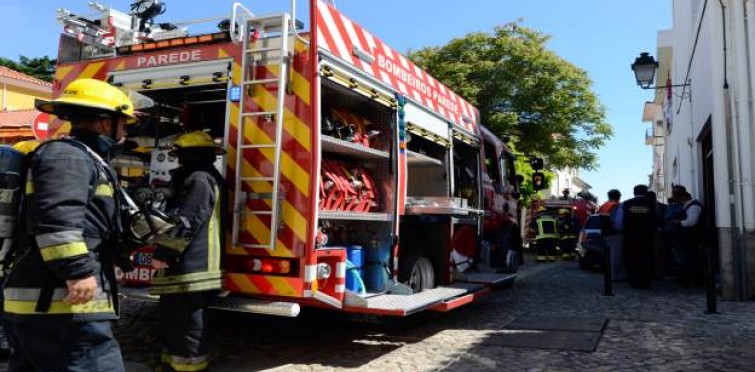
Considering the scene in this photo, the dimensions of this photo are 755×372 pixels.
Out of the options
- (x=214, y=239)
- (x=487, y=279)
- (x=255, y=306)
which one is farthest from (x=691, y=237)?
(x=214, y=239)

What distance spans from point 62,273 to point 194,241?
1873mm

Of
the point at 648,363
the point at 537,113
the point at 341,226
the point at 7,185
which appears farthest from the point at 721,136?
the point at 537,113

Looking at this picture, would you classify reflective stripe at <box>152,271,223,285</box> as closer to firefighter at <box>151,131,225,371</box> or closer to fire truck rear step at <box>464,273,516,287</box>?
firefighter at <box>151,131,225,371</box>

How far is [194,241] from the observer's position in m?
4.45

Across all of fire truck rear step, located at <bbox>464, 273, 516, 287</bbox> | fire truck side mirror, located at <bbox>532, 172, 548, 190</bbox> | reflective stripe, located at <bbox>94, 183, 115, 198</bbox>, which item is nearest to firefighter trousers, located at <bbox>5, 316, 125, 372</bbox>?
reflective stripe, located at <bbox>94, 183, 115, 198</bbox>

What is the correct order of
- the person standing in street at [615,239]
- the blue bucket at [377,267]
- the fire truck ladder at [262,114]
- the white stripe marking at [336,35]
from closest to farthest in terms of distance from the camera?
1. the fire truck ladder at [262,114]
2. the white stripe marking at [336,35]
3. the blue bucket at [377,267]
4. the person standing in street at [615,239]

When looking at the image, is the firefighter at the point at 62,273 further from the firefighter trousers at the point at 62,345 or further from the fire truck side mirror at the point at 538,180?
the fire truck side mirror at the point at 538,180

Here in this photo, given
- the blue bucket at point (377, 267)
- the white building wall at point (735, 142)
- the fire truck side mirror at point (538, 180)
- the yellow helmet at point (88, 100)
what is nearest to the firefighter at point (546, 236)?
the fire truck side mirror at point (538, 180)

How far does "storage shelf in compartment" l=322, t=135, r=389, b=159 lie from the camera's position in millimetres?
5098

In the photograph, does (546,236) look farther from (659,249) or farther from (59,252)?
(59,252)

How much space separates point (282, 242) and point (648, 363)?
10.4 feet

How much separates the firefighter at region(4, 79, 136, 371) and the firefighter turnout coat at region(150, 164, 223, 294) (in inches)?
58.0

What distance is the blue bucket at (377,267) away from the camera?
5.75 m

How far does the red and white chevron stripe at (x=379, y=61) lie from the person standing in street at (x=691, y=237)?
441cm
